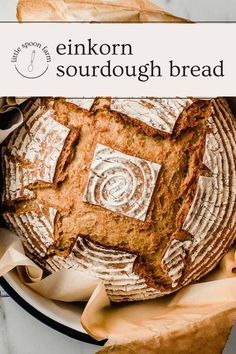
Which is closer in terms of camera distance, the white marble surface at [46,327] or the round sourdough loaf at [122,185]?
the round sourdough loaf at [122,185]

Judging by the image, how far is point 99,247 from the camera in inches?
39.1

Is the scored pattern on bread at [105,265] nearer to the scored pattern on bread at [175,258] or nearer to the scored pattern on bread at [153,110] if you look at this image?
the scored pattern on bread at [175,258]

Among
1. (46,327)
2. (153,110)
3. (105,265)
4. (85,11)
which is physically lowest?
(46,327)

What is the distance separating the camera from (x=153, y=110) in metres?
0.98

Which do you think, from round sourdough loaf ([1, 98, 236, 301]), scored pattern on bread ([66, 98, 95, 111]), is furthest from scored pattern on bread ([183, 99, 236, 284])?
scored pattern on bread ([66, 98, 95, 111])

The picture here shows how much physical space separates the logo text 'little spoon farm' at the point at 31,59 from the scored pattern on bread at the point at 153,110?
0.45ft

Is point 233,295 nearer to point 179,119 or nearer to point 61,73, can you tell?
point 179,119

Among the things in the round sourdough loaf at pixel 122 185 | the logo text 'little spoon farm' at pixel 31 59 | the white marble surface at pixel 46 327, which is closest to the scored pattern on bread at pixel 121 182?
the round sourdough loaf at pixel 122 185

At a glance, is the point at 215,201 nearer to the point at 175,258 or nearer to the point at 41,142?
the point at 175,258

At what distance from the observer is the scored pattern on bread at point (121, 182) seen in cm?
97

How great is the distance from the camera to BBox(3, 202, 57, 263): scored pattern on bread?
3.27 feet

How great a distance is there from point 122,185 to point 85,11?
27 cm

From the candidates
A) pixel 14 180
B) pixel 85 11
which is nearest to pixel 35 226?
pixel 14 180

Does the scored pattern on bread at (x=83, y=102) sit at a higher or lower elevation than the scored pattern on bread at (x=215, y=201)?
higher
